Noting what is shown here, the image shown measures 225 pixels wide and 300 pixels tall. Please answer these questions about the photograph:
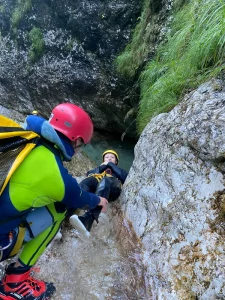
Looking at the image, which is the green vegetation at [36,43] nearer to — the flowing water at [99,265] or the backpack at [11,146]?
the flowing water at [99,265]

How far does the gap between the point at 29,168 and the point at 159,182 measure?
1.50 metres

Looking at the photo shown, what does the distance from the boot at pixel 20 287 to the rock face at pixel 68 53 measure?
4.98m

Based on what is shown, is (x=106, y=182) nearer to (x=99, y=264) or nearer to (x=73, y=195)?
(x=99, y=264)

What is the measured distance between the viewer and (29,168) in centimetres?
205

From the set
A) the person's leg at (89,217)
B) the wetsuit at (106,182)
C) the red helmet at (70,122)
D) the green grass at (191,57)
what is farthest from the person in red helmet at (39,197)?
the green grass at (191,57)

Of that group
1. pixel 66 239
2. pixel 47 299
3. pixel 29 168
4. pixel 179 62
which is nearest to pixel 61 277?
pixel 47 299

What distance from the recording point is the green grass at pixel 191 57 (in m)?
3.15

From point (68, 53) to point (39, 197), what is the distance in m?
5.96

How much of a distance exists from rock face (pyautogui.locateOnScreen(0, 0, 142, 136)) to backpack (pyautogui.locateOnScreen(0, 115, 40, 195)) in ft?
16.3

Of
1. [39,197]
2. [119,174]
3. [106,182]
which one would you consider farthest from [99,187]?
[39,197]

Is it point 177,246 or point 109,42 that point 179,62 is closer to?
point 177,246

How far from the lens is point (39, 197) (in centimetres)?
209

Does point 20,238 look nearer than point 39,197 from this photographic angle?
No

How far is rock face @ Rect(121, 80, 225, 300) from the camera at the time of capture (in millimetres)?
2227
